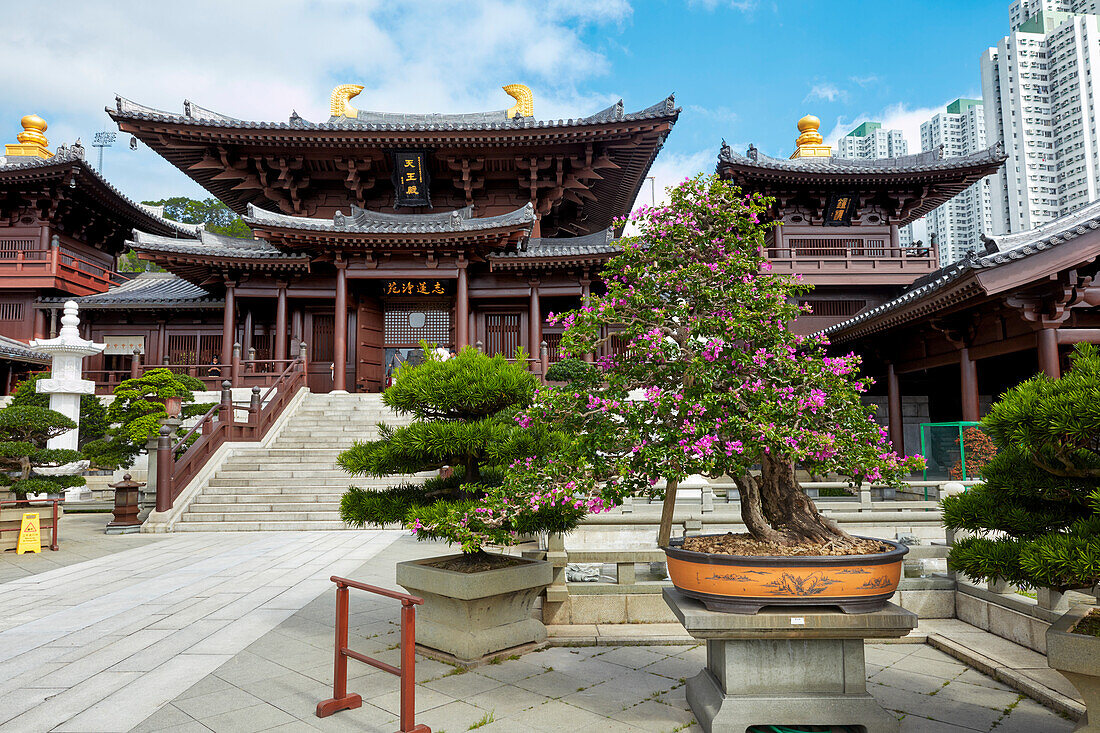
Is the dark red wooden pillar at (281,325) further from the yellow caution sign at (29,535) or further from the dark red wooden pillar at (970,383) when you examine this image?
the dark red wooden pillar at (970,383)

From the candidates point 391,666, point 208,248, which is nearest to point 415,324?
point 208,248

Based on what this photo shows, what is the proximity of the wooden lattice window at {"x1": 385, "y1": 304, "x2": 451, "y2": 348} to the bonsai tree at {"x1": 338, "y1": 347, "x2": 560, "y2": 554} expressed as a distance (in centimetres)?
1373

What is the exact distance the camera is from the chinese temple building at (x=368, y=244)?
53.9 ft

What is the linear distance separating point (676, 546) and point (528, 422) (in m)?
1.15

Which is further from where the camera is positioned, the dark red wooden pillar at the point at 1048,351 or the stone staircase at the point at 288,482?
the stone staircase at the point at 288,482

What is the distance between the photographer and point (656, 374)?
3619mm

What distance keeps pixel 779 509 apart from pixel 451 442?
84.0 inches

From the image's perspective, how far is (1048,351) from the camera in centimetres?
955

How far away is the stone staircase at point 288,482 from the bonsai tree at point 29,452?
6.08 ft

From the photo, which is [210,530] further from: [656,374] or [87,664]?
[656,374]

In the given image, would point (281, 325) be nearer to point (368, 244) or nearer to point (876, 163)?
point (368, 244)

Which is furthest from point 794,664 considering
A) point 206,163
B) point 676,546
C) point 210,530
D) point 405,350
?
point 206,163

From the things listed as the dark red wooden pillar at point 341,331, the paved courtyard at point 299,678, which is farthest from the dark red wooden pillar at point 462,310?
the paved courtyard at point 299,678

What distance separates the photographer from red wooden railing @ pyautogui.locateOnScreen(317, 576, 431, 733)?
3025 millimetres
